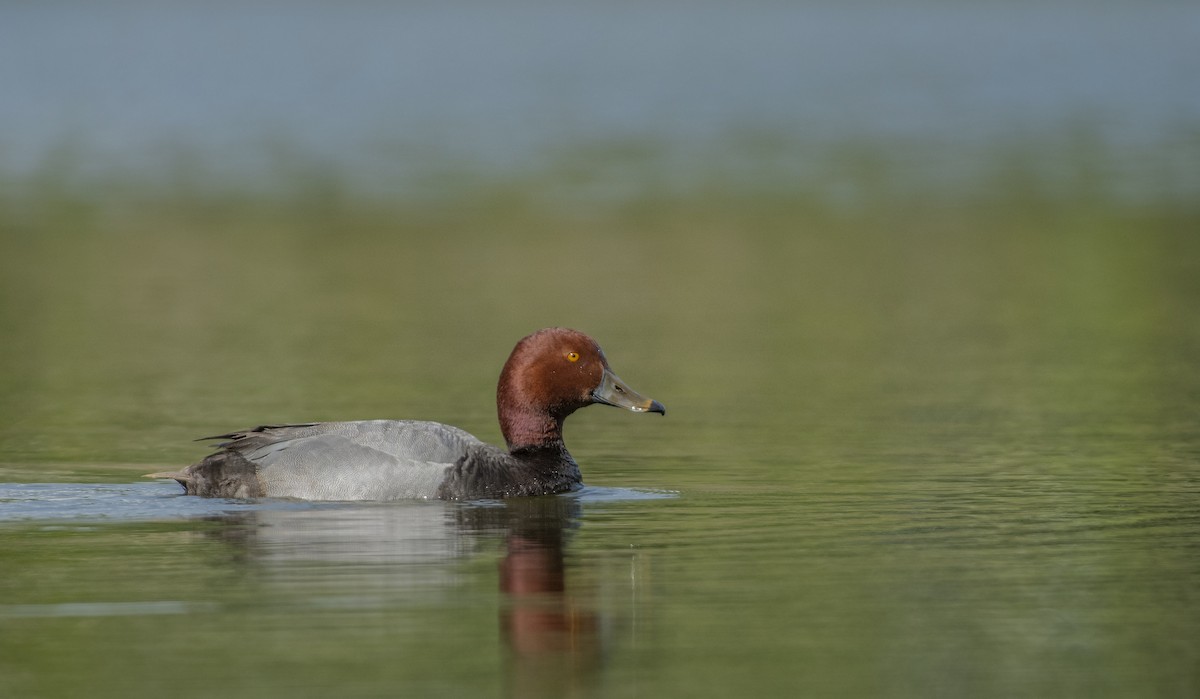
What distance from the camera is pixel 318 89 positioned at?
2394 inches

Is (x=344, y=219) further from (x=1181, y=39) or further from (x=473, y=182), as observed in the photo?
(x=1181, y=39)

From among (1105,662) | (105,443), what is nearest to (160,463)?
(105,443)

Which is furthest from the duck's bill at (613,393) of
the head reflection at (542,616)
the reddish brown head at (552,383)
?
the head reflection at (542,616)

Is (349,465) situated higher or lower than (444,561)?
higher

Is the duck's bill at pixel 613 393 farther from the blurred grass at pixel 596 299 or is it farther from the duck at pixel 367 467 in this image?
the blurred grass at pixel 596 299

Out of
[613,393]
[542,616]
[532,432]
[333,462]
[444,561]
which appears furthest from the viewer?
[613,393]

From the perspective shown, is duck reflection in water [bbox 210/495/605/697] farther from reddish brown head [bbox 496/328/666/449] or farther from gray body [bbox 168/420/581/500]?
reddish brown head [bbox 496/328/666/449]

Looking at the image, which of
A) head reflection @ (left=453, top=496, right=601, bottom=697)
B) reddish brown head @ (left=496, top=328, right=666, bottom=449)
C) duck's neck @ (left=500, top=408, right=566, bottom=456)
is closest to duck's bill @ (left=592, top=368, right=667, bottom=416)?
reddish brown head @ (left=496, top=328, right=666, bottom=449)

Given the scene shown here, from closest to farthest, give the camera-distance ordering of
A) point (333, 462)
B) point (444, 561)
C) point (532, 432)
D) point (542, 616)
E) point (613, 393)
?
1. point (542, 616)
2. point (444, 561)
3. point (333, 462)
4. point (532, 432)
5. point (613, 393)

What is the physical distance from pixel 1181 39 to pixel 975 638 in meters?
66.6

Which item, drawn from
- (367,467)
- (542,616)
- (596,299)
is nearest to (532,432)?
(367,467)

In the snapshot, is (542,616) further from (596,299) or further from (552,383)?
(596,299)

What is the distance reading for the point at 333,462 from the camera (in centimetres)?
1319

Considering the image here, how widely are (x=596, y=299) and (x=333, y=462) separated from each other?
10867 millimetres
